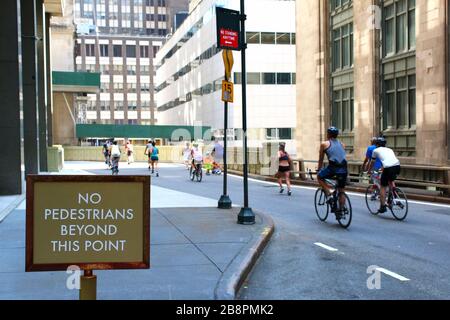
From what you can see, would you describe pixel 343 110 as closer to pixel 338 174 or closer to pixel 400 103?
pixel 400 103

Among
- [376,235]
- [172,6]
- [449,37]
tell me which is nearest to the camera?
[376,235]

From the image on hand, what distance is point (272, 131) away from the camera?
2388 inches

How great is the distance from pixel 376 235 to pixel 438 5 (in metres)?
13.5

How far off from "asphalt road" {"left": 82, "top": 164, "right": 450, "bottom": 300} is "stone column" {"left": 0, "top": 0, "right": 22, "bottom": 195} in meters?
7.72

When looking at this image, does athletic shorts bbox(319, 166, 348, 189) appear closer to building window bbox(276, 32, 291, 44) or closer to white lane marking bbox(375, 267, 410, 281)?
white lane marking bbox(375, 267, 410, 281)

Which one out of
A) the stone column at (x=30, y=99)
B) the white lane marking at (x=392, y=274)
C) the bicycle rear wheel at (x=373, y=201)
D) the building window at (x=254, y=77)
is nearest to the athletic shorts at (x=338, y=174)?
the bicycle rear wheel at (x=373, y=201)

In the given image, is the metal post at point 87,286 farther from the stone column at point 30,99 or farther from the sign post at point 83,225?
the stone column at point 30,99

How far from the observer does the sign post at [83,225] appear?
468 cm

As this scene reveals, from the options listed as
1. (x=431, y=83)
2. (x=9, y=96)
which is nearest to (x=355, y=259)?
(x=9, y=96)

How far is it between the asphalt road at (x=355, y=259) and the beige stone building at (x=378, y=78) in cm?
626

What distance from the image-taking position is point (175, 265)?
7.05 metres

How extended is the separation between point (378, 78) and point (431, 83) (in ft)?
14.9
